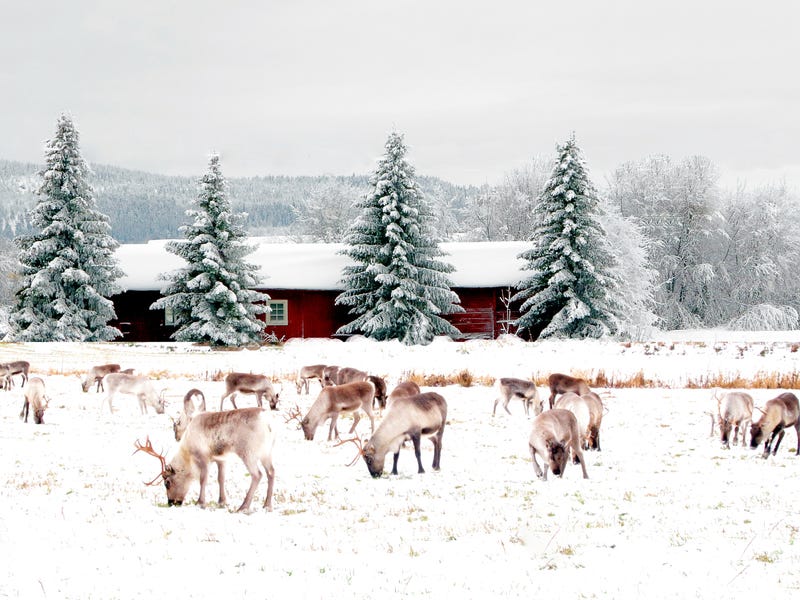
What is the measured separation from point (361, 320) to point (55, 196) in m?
16.5

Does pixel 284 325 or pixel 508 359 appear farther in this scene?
pixel 284 325

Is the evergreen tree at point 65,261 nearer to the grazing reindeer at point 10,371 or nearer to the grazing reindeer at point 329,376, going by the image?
the grazing reindeer at point 10,371

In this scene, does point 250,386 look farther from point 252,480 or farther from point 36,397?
point 252,480

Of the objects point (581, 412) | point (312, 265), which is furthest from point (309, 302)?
point (581, 412)

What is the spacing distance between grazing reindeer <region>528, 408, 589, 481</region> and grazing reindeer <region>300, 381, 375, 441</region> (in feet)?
11.4

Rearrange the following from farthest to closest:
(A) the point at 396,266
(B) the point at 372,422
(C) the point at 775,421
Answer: (A) the point at 396,266 → (B) the point at 372,422 → (C) the point at 775,421

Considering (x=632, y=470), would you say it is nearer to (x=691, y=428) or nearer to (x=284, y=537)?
(x=691, y=428)

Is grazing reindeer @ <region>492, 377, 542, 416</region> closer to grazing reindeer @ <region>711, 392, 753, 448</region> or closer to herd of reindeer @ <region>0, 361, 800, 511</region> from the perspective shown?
herd of reindeer @ <region>0, 361, 800, 511</region>

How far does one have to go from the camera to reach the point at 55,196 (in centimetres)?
4244

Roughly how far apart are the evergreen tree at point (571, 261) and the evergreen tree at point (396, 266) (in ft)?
15.1

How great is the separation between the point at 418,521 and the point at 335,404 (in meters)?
5.61

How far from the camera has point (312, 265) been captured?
4900 centimetres

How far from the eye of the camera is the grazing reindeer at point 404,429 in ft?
39.4

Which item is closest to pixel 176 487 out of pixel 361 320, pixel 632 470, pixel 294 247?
pixel 632 470
